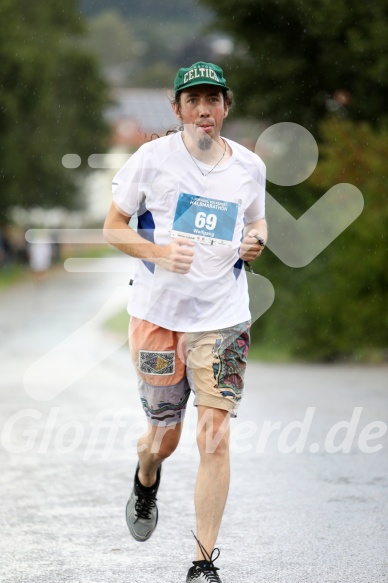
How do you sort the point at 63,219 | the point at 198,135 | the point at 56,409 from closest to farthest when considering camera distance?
1. the point at 198,135
2. the point at 56,409
3. the point at 63,219

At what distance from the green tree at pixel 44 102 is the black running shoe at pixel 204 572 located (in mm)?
39621

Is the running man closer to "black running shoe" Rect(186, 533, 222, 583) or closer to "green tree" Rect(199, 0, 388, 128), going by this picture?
"black running shoe" Rect(186, 533, 222, 583)

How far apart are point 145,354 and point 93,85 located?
191 feet

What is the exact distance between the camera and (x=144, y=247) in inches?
205

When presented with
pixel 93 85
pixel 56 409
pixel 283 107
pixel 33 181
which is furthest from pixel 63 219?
pixel 56 409

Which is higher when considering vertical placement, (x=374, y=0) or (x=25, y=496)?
(x=374, y=0)

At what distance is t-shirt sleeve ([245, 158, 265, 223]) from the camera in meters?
5.40

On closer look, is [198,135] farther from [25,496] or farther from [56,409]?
[56,409]

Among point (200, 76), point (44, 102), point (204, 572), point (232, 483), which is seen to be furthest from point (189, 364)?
point (44, 102)

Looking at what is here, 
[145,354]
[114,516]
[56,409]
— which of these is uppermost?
[145,354]

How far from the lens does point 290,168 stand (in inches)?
375

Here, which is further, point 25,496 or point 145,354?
point 25,496

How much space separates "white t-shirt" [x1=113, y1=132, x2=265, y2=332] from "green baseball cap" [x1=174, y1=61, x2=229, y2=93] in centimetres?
22

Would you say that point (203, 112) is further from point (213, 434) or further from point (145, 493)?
point (145, 493)
